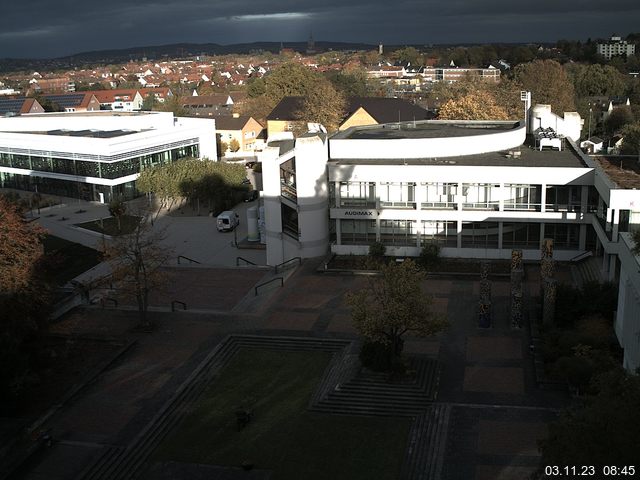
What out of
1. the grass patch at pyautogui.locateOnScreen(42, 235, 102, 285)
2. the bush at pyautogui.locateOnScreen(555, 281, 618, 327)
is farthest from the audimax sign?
the grass patch at pyautogui.locateOnScreen(42, 235, 102, 285)

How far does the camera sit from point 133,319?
114 feet

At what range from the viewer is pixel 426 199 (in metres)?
41.8

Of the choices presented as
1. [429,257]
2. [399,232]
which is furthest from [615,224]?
[399,232]

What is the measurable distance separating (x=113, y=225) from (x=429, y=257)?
28231 millimetres

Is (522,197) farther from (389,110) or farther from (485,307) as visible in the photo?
(389,110)

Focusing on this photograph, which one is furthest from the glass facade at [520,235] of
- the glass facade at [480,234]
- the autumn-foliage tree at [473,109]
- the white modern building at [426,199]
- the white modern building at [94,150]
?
the white modern building at [94,150]

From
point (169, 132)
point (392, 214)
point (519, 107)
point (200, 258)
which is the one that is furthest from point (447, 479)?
point (519, 107)

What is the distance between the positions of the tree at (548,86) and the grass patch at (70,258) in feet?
192

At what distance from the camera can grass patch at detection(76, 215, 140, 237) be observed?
179 ft

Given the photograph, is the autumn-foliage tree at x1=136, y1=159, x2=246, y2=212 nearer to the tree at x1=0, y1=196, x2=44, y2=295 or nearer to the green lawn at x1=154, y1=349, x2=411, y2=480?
the tree at x1=0, y1=196, x2=44, y2=295

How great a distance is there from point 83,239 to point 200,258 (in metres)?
11.9

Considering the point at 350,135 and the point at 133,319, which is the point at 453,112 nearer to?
the point at 350,135

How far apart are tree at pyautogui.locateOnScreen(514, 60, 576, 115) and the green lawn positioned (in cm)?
6767

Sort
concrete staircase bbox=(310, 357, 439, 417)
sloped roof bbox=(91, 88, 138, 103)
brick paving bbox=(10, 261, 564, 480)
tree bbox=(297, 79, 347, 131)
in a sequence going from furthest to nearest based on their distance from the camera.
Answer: sloped roof bbox=(91, 88, 138, 103) < tree bbox=(297, 79, 347, 131) < concrete staircase bbox=(310, 357, 439, 417) < brick paving bbox=(10, 261, 564, 480)
